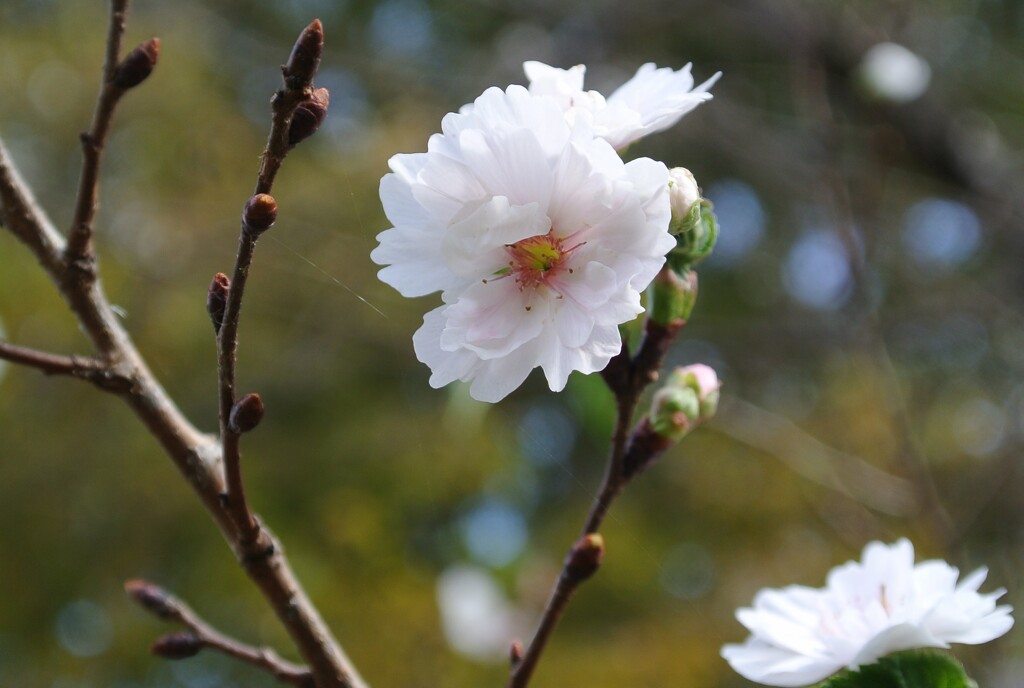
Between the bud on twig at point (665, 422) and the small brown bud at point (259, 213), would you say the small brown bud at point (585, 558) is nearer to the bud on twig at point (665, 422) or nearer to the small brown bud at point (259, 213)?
the bud on twig at point (665, 422)

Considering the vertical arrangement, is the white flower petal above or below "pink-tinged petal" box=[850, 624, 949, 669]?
below

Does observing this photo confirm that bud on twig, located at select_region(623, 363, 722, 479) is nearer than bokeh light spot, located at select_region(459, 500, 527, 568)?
Yes

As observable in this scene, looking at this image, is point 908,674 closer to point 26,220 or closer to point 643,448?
point 643,448

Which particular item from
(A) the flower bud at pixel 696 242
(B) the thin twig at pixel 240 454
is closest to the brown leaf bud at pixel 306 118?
(B) the thin twig at pixel 240 454

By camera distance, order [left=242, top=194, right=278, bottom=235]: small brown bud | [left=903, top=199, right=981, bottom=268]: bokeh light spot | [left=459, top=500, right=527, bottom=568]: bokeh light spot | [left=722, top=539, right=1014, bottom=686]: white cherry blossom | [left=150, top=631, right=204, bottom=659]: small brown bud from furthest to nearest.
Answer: [left=903, top=199, right=981, bottom=268]: bokeh light spot → [left=459, top=500, right=527, bottom=568]: bokeh light spot → [left=150, top=631, right=204, bottom=659]: small brown bud → [left=722, top=539, right=1014, bottom=686]: white cherry blossom → [left=242, top=194, right=278, bottom=235]: small brown bud

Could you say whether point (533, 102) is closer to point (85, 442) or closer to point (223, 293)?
point (223, 293)

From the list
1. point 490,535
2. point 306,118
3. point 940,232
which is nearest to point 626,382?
point 306,118

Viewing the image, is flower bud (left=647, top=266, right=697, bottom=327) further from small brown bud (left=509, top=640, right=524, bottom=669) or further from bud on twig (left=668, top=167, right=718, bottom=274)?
small brown bud (left=509, top=640, right=524, bottom=669)

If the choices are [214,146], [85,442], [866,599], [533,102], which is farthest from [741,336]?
[533,102]

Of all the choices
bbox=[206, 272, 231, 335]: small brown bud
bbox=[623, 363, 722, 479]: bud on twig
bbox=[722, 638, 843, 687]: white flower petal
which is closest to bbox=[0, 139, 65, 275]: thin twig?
bbox=[206, 272, 231, 335]: small brown bud
